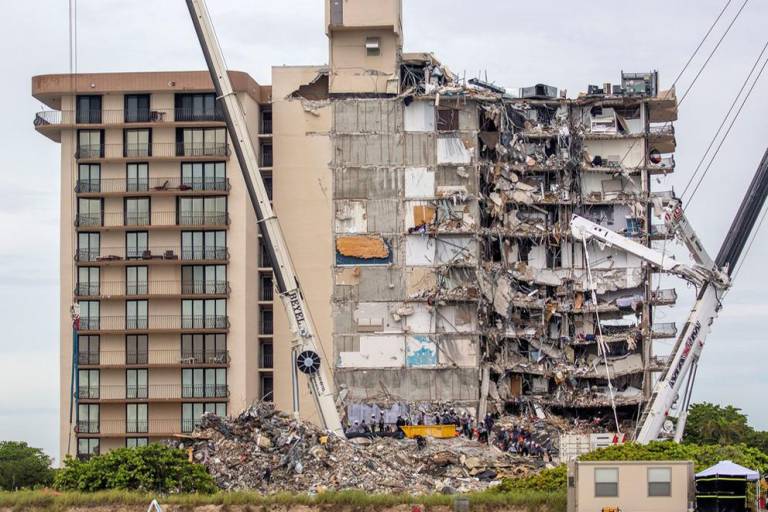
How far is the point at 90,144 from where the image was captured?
104 meters

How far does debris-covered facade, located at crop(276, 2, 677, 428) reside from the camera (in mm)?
102625

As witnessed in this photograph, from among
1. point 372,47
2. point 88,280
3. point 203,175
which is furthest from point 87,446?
point 372,47

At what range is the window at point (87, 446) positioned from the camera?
332ft

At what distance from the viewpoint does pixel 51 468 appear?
340 feet

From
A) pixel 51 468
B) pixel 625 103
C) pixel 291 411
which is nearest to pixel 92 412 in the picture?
pixel 51 468

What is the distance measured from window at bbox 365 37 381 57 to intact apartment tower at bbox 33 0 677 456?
170 millimetres

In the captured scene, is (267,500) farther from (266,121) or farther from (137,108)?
(266,121)

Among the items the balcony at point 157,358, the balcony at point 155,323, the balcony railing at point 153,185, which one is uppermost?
the balcony railing at point 153,185

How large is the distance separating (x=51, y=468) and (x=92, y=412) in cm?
454

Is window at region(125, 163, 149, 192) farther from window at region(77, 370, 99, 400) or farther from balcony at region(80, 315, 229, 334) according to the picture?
window at region(77, 370, 99, 400)

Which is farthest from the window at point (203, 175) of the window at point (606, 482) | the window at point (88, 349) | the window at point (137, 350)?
the window at point (606, 482)

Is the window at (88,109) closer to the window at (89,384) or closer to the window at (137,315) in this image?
the window at (137,315)

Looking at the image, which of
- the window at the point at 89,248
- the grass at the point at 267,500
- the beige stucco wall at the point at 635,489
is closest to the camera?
the beige stucco wall at the point at 635,489

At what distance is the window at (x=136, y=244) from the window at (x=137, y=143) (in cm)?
464
